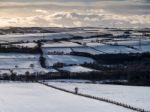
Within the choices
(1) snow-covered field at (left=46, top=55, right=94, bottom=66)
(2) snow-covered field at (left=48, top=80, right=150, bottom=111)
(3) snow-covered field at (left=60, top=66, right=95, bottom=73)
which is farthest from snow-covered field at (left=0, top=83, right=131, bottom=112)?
(1) snow-covered field at (left=46, top=55, right=94, bottom=66)

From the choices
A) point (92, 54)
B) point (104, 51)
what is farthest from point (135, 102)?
point (104, 51)

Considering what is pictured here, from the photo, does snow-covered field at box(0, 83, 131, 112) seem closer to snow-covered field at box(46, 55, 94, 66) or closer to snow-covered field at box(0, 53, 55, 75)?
snow-covered field at box(0, 53, 55, 75)

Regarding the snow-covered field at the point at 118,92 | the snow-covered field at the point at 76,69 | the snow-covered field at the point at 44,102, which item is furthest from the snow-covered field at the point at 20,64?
the snow-covered field at the point at 44,102

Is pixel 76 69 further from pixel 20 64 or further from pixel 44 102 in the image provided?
pixel 44 102

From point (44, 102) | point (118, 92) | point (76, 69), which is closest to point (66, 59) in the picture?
point (76, 69)

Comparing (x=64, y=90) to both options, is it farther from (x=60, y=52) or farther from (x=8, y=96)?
(x=60, y=52)

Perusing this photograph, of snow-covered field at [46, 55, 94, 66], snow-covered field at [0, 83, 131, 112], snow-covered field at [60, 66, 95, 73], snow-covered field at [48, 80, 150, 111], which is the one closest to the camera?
snow-covered field at [0, 83, 131, 112]
